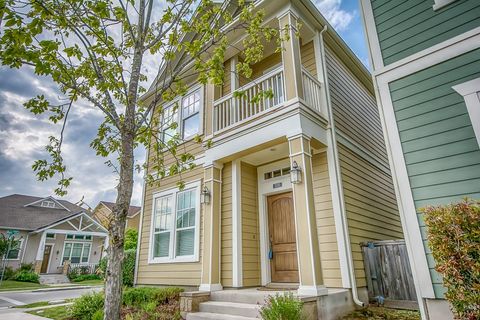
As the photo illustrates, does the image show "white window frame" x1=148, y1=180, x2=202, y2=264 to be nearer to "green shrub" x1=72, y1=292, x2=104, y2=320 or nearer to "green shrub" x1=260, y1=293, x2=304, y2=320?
"green shrub" x1=72, y1=292, x2=104, y2=320

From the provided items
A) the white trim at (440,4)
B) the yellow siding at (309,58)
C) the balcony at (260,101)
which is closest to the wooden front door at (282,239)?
the balcony at (260,101)

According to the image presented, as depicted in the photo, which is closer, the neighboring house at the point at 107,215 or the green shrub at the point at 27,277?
the neighboring house at the point at 107,215

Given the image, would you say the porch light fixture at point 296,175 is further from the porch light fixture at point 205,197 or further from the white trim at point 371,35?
the porch light fixture at point 205,197

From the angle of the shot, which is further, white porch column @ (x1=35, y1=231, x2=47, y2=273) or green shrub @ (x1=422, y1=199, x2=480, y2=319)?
white porch column @ (x1=35, y1=231, x2=47, y2=273)

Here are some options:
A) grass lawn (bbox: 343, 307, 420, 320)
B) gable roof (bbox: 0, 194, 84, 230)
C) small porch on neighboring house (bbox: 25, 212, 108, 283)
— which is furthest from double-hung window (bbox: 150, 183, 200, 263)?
gable roof (bbox: 0, 194, 84, 230)

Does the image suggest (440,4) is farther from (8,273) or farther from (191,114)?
(8,273)

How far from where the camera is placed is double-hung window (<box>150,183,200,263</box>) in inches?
288

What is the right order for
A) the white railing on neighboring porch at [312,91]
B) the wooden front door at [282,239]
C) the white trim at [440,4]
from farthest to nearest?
the wooden front door at [282,239], the white railing on neighboring porch at [312,91], the white trim at [440,4]

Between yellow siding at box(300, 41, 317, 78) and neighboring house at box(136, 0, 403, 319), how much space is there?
0.09 ft

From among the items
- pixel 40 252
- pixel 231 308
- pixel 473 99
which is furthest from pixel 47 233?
pixel 473 99

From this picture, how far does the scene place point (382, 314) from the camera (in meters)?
4.54

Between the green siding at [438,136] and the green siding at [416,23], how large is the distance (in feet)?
1.47

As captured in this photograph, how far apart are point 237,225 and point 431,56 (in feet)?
15.6

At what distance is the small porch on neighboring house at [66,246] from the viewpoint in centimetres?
2147
